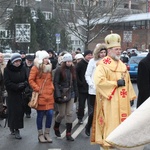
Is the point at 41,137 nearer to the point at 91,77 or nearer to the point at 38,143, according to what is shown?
the point at 38,143

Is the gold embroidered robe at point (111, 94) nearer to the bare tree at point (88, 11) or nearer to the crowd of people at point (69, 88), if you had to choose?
the crowd of people at point (69, 88)

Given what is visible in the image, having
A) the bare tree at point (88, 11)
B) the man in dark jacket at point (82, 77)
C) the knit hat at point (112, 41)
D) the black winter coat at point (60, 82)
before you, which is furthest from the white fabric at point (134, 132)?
the bare tree at point (88, 11)

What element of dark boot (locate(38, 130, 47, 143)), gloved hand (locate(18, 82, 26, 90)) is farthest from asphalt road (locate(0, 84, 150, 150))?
gloved hand (locate(18, 82, 26, 90))

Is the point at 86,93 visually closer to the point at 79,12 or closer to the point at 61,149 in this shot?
the point at 61,149

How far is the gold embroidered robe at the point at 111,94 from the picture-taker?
5.80 meters

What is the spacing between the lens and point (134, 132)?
75.2 inches

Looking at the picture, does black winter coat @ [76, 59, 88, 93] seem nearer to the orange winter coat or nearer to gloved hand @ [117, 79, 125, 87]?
the orange winter coat

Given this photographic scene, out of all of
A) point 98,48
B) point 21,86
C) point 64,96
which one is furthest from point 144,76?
point 21,86

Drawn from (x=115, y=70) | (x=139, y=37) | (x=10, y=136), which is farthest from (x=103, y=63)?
(x=139, y=37)

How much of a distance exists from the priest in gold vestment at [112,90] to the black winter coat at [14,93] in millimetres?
2478

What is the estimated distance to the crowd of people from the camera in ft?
19.2

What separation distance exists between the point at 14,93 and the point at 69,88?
41.9 inches

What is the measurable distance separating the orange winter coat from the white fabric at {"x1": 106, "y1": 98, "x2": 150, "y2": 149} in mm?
5659

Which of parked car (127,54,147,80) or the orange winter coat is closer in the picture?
the orange winter coat
